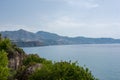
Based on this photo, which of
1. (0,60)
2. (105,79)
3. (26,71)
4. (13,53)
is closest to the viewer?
(26,71)

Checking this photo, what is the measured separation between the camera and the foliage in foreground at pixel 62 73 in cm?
4330

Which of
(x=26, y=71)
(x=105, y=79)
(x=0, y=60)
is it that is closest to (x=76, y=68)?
(x=26, y=71)

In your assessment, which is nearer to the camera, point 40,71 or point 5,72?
point 40,71

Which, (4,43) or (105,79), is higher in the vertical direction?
(4,43)

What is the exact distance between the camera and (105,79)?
146125 mm

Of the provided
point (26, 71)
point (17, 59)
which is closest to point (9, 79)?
point (26, 71)

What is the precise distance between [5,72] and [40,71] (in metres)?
12.4

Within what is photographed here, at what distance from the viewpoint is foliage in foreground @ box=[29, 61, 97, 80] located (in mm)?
43297

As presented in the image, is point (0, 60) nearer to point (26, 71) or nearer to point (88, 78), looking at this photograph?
point (26, 71)

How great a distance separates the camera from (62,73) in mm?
43781

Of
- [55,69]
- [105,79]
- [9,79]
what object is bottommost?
[105,79]

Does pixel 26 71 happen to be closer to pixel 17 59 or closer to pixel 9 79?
pixel 9 79

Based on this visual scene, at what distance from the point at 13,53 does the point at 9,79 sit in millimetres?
40598

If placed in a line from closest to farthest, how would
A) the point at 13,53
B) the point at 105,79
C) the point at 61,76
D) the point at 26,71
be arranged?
the point at 61,76, the point at 26,71, the point at 13,53, the point at 105,79
